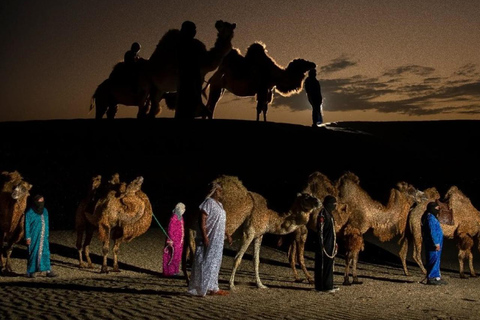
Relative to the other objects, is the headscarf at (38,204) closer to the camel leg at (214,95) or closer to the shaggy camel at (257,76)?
the shaggy camel at (257,76)

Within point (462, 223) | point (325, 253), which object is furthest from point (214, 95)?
point (325, 253)

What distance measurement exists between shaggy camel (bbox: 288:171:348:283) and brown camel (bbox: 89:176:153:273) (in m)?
2.84

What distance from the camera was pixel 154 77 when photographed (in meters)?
23.1

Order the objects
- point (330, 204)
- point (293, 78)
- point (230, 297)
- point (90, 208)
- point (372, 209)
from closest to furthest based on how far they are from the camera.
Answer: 1. point (230, 297)
2. point (330, 204)
3. point (372, 209)
4. point (90, 208)
5. point (293, 78)

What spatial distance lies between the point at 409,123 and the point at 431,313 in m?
46.0

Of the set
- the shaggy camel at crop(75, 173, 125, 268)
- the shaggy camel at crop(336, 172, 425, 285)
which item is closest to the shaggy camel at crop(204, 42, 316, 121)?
the shaggy camel at crop(75, 173, 125, 268)

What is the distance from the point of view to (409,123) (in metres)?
52.4

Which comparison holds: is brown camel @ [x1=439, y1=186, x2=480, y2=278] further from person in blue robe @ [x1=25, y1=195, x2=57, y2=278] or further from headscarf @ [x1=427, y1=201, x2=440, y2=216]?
person in blue robe @ [x1=25, y1=195, x2=57, y2=278]

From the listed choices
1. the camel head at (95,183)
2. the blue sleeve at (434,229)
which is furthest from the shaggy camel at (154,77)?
the blue sleeve at (434,229)

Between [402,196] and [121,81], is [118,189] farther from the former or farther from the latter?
[121,81]

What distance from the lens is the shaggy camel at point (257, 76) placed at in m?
25.0

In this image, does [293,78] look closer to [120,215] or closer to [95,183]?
[95,183]

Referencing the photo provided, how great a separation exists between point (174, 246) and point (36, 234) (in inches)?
86.0

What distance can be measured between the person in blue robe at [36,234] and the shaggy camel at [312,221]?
391 centimetres
